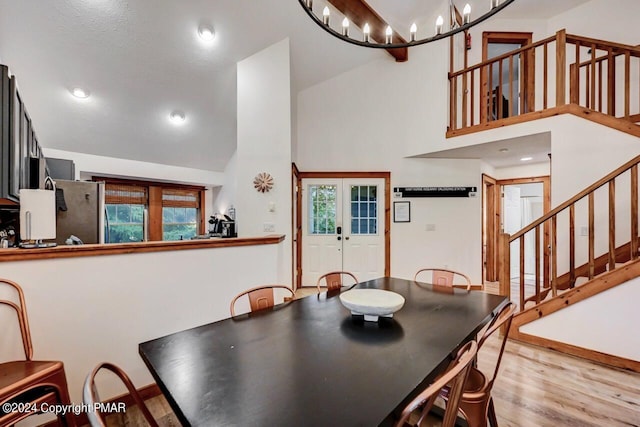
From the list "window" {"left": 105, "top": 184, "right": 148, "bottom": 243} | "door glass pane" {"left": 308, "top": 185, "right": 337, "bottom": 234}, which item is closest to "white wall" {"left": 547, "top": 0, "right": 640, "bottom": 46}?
"door glass pane" {"left": 308, "top": 185, "right": 337, "bottom": 234}

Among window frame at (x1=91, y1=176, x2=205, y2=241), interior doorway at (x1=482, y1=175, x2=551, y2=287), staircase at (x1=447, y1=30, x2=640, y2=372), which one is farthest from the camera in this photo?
interior doorway at (x1=482, y1=175, x2=551, y2=287)

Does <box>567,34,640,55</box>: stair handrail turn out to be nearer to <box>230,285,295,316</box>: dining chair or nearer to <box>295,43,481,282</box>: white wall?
<box>295,43,481,282</box>: white wall

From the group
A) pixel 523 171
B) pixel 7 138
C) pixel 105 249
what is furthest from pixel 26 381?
pixel 523 171

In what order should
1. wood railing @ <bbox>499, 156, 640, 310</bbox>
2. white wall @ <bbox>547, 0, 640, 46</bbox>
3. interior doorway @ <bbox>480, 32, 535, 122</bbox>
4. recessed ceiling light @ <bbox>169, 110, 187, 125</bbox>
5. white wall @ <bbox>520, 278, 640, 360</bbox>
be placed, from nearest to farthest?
white wall @ <bbox>520, 278, 640, 360</bbox> → wood railing @ <bbox>499, 156, 640, 310</bbox> → interior doorway @ <bbox>480, 32, 535, 122</bbox> → white wall @ <bbox>547, 0, 640, 46</bbox> → recessed ceiling light @ <bbox>169, 110, 187, 125</bbox>

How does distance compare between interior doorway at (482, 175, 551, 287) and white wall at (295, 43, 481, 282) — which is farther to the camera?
interior doorway at (482, 175, 551, 287)

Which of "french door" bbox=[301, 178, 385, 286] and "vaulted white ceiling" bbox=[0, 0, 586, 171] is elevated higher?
"vaulted white ceiling" bbox=[0, 0, 586, 171]

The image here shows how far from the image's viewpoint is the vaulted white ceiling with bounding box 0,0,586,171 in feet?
9.48

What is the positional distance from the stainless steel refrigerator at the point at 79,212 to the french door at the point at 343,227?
2808 millimetres

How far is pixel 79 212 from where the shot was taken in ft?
10.4

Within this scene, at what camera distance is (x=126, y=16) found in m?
2.91

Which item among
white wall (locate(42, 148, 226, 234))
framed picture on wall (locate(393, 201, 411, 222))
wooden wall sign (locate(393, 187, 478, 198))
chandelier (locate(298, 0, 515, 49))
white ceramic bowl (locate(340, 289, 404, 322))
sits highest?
chandelier (locate(298, 0, 515, 49))

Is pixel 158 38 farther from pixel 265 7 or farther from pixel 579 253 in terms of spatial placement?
pixel 579 253

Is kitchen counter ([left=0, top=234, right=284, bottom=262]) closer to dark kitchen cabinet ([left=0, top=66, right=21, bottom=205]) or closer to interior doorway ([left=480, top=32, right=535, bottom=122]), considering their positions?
dark kitchen cabinet ([left=0, top=66, right=21, bottom=205])

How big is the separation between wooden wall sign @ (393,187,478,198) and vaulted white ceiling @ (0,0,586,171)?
2.29 meters
